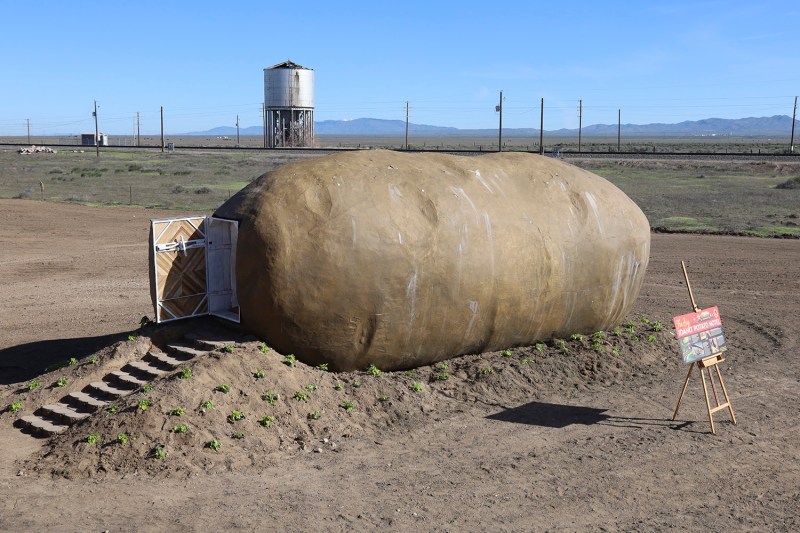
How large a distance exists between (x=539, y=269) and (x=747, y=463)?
4.83 m

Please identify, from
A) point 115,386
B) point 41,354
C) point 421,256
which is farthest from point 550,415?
point 41,354

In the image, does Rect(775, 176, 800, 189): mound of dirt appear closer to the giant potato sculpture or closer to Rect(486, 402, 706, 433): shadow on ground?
the giant potato sculpture

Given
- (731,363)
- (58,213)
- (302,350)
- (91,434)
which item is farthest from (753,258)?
(58,213)

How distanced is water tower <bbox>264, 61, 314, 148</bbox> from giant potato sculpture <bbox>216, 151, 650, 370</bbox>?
78.5 m

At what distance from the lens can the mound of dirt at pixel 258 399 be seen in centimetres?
1141

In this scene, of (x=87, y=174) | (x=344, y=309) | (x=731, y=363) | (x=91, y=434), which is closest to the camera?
(x=91, y=434)

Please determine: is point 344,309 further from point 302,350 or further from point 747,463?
point 747,463

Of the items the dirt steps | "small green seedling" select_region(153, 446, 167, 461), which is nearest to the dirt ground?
"small green seedling" select_region(153, 446, 167, 461)

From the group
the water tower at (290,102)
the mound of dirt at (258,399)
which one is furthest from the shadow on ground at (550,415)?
the water tower at (290,102)

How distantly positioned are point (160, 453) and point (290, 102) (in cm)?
8478

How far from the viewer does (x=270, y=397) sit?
1269 cm

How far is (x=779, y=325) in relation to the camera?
62.8 feet

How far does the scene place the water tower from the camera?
301 ft

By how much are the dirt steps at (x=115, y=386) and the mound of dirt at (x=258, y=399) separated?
183 millimetres
